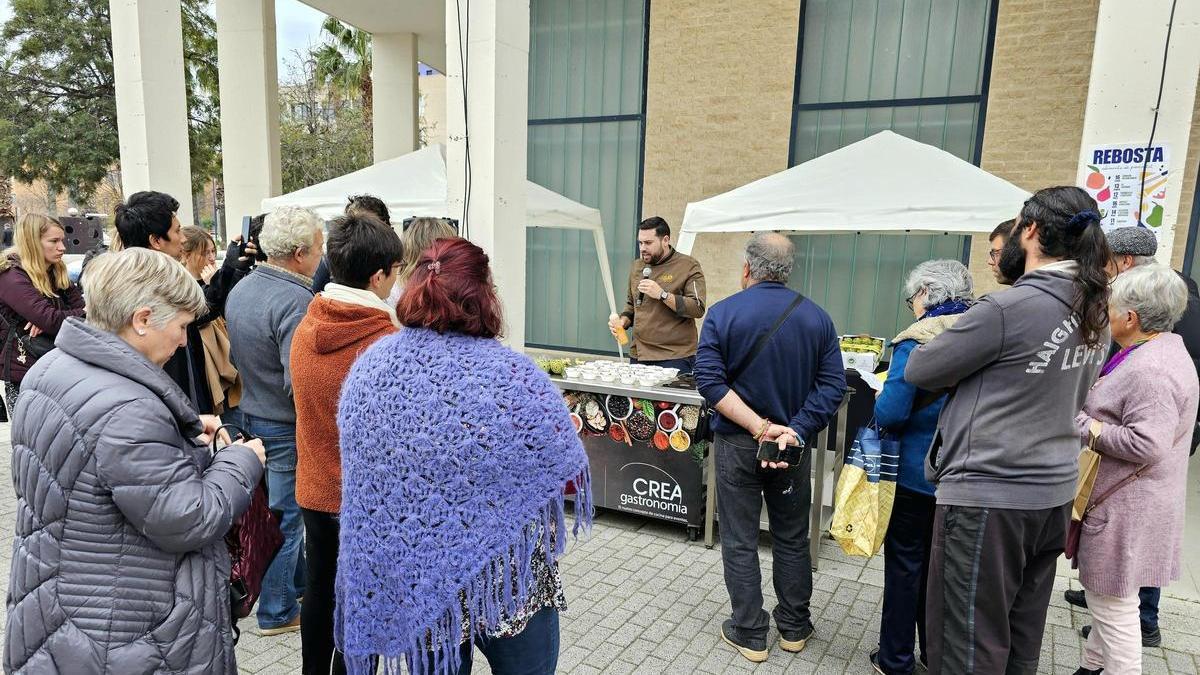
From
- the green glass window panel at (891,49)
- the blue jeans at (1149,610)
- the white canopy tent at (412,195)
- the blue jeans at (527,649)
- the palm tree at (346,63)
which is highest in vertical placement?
the palm tree at (346,63)

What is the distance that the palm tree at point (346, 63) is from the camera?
24.5 metres

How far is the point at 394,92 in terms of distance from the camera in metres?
11.6

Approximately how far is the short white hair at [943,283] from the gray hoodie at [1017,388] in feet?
2.03

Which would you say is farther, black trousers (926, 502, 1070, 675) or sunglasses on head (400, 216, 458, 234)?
sunglasses on head (400, 216, 458, 234)

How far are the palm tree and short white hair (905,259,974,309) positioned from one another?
24.1 metres

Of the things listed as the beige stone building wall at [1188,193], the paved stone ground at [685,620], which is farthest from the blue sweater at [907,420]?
the beige stone building wall at [1188,193]

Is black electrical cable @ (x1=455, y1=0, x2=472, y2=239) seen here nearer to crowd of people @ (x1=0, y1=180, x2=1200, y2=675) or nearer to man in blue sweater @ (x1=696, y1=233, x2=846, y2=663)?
crowd of people @ (x1=0, y1=180, x2=1200, y2=675)

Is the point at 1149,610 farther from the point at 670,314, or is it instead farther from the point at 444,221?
the point at 444,221

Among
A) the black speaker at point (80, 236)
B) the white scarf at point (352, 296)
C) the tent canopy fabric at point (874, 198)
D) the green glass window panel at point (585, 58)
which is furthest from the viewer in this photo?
the black speaker at point (80, 236)

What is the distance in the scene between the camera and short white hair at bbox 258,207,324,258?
2.92 metres

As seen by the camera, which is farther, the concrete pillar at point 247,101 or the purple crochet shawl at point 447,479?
the concrete pillar at point 247,101

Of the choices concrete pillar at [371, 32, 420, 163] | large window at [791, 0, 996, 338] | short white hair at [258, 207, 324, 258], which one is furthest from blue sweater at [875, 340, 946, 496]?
concrete pillar at [371, 32, 420, 163]

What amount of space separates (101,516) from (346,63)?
27.8 m

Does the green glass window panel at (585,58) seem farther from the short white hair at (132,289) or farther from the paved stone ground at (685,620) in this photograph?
the short white hair at (132,289)
